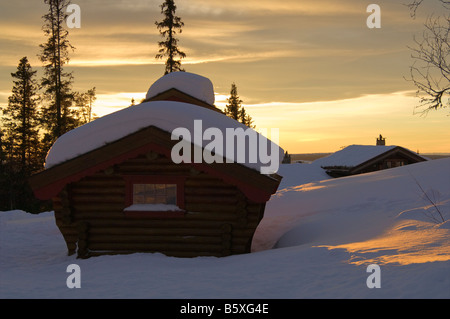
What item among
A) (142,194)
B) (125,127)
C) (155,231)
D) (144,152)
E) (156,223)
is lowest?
(155,231)

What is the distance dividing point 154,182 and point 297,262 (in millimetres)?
4043

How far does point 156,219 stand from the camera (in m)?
10.6

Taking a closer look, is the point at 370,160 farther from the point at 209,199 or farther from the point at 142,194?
the point at 142,194

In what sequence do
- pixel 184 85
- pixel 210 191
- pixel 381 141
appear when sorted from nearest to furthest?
pixel 210 191
pixel 184 85
pixel 381 141

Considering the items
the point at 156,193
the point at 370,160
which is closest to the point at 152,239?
the point at 156,193

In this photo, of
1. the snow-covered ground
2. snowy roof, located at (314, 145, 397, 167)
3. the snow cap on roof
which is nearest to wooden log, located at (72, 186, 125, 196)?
the snow-covered ground

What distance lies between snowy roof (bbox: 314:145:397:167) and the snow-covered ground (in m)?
21.9

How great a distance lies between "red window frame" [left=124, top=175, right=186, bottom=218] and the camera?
10398mm

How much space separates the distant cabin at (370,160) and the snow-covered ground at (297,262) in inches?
838

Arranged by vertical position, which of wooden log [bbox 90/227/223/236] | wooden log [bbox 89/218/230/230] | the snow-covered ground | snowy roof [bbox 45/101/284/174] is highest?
snowy roof [bbox 45/101/284/174]

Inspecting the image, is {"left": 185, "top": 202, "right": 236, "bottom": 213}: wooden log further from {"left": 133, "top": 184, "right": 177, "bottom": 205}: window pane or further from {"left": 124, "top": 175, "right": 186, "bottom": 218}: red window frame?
{"left": 133, "top": 184, "right": 177, "bottom": 205}: window pane

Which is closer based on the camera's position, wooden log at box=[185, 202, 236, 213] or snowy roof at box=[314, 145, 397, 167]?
wooden log at box=[185, 202, 236, 213]

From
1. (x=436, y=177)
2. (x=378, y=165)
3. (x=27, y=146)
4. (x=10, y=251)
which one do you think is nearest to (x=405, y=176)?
(x=436, y=177)

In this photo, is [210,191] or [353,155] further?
[353,155]
